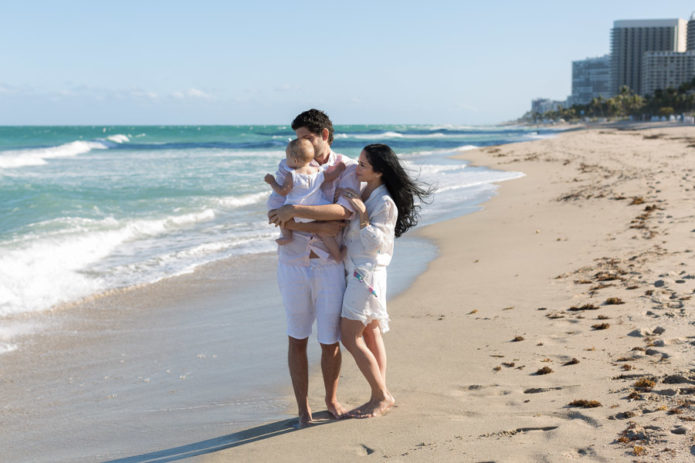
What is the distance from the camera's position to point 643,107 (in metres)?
106

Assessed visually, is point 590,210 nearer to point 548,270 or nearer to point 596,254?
point 596,254

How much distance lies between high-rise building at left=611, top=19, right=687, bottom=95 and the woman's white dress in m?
201

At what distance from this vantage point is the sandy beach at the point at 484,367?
3.07 meters

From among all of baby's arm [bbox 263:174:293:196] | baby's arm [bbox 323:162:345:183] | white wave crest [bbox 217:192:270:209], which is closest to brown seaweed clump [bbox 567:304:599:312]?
baby's arm [bbox 323:162:345:183]

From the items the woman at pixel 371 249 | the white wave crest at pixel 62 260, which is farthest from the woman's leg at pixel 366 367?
the white wave crest at pixel 62 260

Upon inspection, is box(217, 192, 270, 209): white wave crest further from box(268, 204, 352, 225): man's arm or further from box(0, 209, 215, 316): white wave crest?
box(268, 204, 352, 225): man's arm

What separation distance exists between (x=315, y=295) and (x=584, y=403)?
1.47 meters

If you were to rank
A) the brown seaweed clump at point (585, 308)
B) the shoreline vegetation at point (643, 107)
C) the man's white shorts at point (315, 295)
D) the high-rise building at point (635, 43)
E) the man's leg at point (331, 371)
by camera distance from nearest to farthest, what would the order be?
1. the man's white shorts at point (315, 295)
2. the man's leg at point (331, 371)
3. the brown seaweed clump at point (585, 308)
4. the shoreline vegetation at point (643, 107)
5. the high-rise building at point (635, 43)

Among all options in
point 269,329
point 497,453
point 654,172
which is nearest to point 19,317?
point 269,329

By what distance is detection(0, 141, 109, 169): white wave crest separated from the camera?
Result: 3509 cm

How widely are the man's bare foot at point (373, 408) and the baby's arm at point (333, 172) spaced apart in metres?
1.24

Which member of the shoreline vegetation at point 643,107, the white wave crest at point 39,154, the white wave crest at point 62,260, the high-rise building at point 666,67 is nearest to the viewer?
the white wave crest at point 62,260

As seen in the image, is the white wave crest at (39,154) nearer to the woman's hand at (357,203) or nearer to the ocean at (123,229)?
the ocean at (123,229)

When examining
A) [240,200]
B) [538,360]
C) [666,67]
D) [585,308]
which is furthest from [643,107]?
[538,360]
